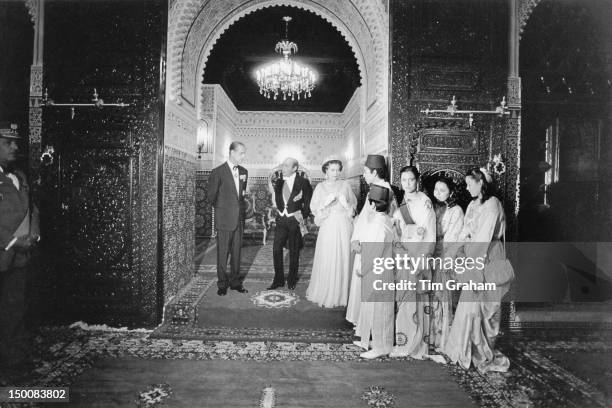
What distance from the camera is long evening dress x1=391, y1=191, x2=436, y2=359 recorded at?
346 centimetres

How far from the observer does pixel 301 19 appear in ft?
20.9

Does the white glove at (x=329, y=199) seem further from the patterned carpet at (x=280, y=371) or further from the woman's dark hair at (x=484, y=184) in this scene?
the woman's dark hair at (x=484, y=184)

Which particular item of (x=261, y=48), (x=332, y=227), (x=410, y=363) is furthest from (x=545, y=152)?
(x=261, y=48)

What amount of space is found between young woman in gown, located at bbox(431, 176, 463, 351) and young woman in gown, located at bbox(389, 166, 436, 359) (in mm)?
154

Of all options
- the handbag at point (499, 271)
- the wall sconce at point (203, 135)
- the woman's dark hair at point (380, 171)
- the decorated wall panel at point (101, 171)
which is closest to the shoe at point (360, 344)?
the handbag at point (499, 271)

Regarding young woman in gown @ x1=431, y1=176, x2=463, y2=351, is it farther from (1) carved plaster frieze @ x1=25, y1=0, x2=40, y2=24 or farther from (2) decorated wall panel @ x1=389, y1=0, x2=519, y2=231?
(1) carved plaster frieze @ x1=25, y1=0, x2=40, y2=24

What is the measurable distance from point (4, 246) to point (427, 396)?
134 inches

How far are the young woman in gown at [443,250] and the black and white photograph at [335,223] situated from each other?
2 centimetres

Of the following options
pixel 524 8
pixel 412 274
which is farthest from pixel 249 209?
pixel 524 8

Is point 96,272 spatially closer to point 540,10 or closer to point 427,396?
point 427,396

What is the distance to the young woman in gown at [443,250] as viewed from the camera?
3.57 m

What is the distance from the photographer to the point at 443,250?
3648mm

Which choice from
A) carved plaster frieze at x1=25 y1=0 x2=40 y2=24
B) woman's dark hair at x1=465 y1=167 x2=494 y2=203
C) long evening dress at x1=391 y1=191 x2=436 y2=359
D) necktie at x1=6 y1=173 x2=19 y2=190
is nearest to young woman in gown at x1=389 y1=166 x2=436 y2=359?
long evening dress at x1=391 y1=191 x2=436 y2=359

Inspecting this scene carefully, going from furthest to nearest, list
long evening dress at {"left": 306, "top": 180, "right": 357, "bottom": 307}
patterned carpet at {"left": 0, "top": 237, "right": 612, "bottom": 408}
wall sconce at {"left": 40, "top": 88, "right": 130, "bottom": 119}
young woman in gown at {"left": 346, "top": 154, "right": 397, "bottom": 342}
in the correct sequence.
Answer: long evening dress at {"left": 306, "top": 180, "right": 357, "bottom": 307}
wall sconce at {"left": 40, "top": 88, "right": 130, "bottom": 119}
young woman in gown at {"left": 346, "top": 154, "right": 397, "bottom": 342}
patterned carpet at {"left": 0, "top": 237, "right": 612, "bottom": 408}
